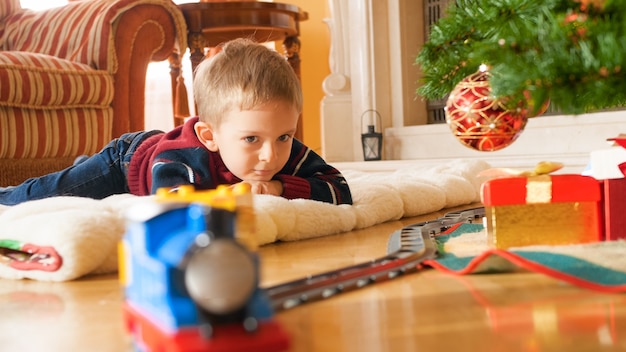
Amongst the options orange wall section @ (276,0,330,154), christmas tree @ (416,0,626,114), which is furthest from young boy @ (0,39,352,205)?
orange wall section @ (276,0,330,154)

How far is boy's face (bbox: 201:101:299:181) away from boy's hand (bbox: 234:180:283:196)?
1 centimetres

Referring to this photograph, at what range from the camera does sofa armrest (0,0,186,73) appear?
7.61 ft

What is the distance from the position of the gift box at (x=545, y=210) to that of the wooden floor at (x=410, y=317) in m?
0.11

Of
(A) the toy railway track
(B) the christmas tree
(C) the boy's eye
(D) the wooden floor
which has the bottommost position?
(D) the wooden floor

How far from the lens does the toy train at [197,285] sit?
17.3 inches

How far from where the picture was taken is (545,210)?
0.88m

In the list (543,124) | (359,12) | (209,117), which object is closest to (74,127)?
(209,117)

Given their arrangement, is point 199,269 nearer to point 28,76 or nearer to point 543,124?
point 28,76

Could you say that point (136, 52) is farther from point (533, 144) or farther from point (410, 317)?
point (410, 317)

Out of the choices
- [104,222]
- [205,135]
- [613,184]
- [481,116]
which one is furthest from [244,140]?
[613,184]

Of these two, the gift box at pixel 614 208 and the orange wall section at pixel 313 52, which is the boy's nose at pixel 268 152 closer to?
the gift box at pixel 614 208

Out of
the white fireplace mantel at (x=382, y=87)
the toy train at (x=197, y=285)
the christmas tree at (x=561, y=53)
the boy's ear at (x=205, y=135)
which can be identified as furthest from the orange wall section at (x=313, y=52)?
the toy train at (x=197, y=285)

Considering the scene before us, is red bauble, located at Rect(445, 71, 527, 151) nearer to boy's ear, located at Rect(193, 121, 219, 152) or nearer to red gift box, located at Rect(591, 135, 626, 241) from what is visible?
red gift box, located at Rect(591, 135, 626, 241)

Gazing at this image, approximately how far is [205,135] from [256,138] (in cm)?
14
